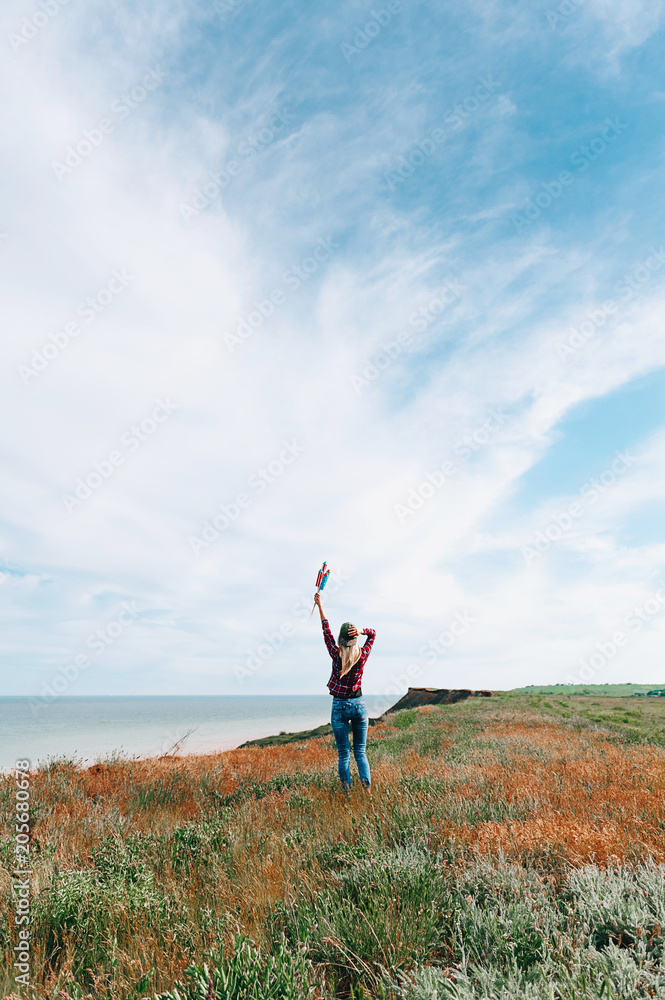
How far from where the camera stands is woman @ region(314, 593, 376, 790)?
6699mm

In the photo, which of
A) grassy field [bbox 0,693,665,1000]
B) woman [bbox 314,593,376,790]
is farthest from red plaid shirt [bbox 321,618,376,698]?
grassy field [bbox 0,693,665,1000]

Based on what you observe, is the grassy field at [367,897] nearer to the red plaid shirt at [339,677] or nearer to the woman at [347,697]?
the woman at [347,697]

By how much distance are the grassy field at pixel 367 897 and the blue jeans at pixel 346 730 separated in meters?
0.73

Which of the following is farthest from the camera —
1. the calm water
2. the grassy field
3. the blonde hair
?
the calm water

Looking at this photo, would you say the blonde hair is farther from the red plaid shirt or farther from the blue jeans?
the blue jeans

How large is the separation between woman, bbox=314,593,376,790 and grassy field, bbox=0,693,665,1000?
2.52ft

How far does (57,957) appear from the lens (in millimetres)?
2936

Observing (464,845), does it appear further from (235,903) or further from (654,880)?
(235,903)

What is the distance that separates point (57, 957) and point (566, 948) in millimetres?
2906

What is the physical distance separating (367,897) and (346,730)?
3.93 metres

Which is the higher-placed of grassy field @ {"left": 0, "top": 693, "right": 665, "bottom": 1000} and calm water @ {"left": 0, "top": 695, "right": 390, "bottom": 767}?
grassy field @ {"left": 0, "top": 693, "right": 665, "bottom": 1000}

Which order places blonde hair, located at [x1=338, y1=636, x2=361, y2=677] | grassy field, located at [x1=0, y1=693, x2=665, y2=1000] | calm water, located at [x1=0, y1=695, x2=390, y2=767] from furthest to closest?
calm water, located at [x1=0, y1=695, x2=390, y2=767] → blonde hair, located at [x1=338, y1=636, x2=361, y2=677] → grassy field, located at [x1=0, y1=693, x2=665, y2=1000]

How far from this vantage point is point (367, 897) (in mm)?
2922

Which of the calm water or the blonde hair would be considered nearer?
the blonde hair
